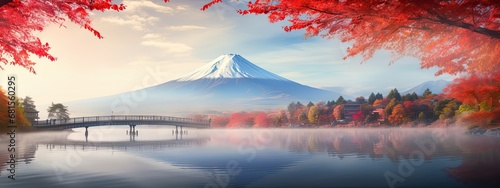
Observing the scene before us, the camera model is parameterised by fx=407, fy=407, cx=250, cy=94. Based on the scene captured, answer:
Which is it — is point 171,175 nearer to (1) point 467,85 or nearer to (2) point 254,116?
(1) point 467,85

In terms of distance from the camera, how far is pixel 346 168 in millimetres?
15758

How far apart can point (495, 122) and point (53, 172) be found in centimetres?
3767

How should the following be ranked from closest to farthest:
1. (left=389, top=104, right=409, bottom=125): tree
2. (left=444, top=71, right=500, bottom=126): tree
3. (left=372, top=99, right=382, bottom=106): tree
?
(left=444, top=71, right=500, bottom=126): tree → (left=389, top=104, right=409, bottom=125): tree → (left=372, top=99, right=382, bottom=106): tree

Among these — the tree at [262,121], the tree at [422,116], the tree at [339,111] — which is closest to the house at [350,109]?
the tree at [339,111]

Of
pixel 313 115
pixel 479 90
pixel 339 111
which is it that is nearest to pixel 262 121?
pixel 313 115

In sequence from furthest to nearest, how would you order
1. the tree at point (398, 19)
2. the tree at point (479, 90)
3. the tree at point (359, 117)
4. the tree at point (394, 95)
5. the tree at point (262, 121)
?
the tree at point (262, 121) < the tree at point (359, 117) < the tree at point (394, 95) < the tree at point (479, 90) < the tree at point (398, 19)

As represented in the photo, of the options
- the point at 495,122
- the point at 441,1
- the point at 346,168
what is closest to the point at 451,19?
the point at 441,1

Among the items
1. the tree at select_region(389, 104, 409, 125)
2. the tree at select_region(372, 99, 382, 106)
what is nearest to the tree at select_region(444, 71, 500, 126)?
the tree at select_region(389, 104, 409, 125)

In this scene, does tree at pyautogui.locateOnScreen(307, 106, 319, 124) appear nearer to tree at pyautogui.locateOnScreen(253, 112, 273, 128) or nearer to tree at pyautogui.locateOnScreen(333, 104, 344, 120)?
tree at pyautogui.locateOnScreen(333, 104, 344, 120)

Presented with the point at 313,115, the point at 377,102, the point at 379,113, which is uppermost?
the point at 377,102

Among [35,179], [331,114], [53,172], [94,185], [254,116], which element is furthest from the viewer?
[254,116]

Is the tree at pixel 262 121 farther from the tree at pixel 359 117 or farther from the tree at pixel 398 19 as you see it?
the tree at pixel 398 19

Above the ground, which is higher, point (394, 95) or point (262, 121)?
point (394, 95)

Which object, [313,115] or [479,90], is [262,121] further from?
[479,90]
